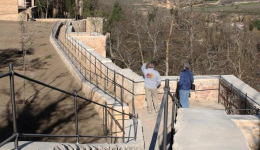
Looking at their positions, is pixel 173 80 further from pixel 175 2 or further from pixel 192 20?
pixel 175 2

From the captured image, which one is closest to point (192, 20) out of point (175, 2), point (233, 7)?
point (175, 2)

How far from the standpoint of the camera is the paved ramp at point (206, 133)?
405cm

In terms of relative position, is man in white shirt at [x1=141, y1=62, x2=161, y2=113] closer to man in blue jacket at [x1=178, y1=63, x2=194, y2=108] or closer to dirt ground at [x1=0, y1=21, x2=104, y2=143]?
man in blue jacket at [x1=178, y1=63, x2=194, y2=108]

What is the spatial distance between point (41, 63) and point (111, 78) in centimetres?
509

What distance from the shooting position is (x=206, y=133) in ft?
14.3

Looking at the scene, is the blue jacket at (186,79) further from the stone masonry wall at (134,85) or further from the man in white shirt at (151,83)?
the stone masonry wall at (134,85)

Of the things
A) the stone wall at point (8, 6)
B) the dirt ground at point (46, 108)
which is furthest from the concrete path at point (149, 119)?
the stone wall at point (8, 6)

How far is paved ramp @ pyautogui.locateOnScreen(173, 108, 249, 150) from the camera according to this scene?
405cm

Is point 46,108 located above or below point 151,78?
below

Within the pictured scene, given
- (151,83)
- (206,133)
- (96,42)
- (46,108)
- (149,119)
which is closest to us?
(206,133)

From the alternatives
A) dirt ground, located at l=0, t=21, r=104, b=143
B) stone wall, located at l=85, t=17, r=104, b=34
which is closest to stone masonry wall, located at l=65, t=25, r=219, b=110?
dirt ground, located at l=0, t=21, r=104, b=143

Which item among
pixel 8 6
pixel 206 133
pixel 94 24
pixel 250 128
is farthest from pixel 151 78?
pixel 8 6

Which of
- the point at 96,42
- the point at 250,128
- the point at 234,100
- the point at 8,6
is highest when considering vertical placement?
the point at 8,6

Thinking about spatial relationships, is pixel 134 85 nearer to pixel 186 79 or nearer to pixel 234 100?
pixel 186 79
